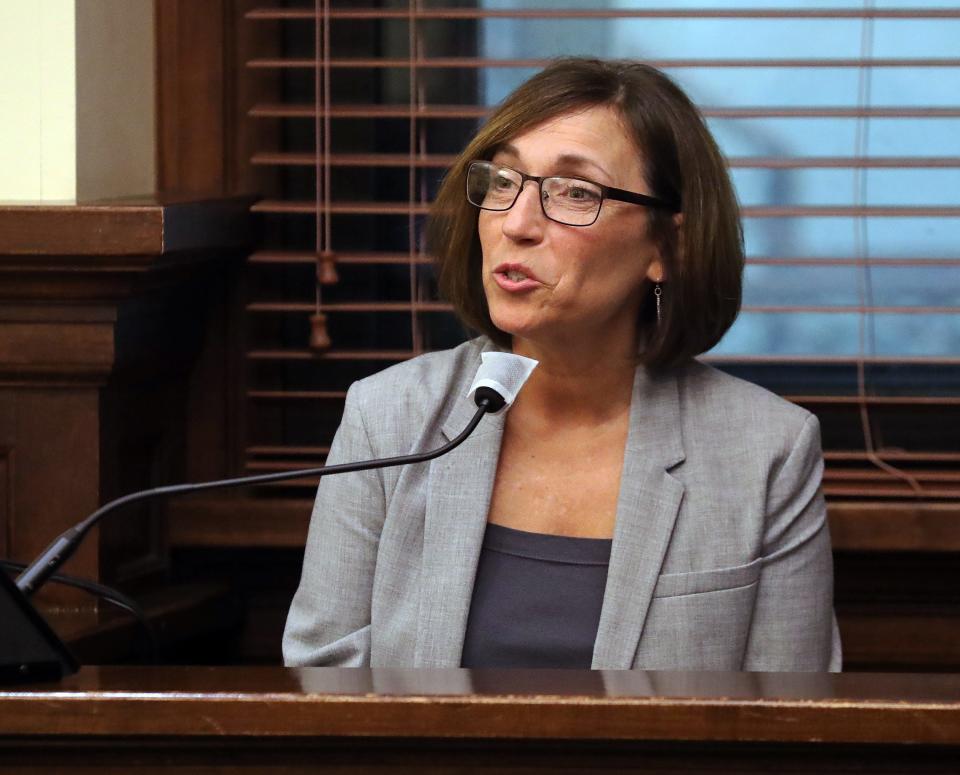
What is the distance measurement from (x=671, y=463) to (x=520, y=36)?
79 cm

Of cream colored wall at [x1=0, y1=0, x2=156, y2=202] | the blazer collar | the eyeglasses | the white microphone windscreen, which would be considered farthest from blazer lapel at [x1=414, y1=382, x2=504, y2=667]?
cream colored wall at [x1=0, y1=0, x2=156, y2=202]

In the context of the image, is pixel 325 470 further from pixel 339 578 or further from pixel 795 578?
pixel 795 578

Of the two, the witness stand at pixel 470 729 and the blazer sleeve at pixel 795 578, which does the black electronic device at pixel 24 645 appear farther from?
the blazer sleeve at pixel 795 578

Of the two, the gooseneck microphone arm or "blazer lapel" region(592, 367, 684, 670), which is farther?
"blazer lapel" region(592, 367, 684, 670)

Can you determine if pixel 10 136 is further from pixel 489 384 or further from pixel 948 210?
pixel 948 210

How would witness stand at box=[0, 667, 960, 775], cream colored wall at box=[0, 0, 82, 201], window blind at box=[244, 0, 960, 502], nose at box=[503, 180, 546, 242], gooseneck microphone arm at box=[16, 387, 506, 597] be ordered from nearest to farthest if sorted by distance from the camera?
1. witness stand at box=[0, 667, 960, 775]
2. gooseneck microphone arm at box=[16, 387, 506, 597]
3. nose at box=[503, 180, 546, 242]
4. cream colored wall at box=[0, 0, 82, 201]
5. window blind at box=[244, 0, 960, 502]

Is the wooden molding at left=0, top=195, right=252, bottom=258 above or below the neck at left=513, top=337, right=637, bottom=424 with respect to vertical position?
above

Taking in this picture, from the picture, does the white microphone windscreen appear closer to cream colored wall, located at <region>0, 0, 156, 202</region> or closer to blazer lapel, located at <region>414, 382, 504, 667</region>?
blazer lapel, located at <region>414, 382, 504, 667</region>

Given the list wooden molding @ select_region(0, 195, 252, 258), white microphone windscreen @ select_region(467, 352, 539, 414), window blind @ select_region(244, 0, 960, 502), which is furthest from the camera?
window blind @ select_region(244, 0, 960, 502)

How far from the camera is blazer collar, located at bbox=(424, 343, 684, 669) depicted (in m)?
1.62

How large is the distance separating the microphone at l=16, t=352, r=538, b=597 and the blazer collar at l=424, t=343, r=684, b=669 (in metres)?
0.37

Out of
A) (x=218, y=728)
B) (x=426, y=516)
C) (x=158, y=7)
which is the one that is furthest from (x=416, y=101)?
(x=218, y=728)

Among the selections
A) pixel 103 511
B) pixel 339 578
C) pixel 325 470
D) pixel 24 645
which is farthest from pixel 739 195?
pixel 24 645

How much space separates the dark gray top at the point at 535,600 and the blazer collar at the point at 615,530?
38 millimetres
